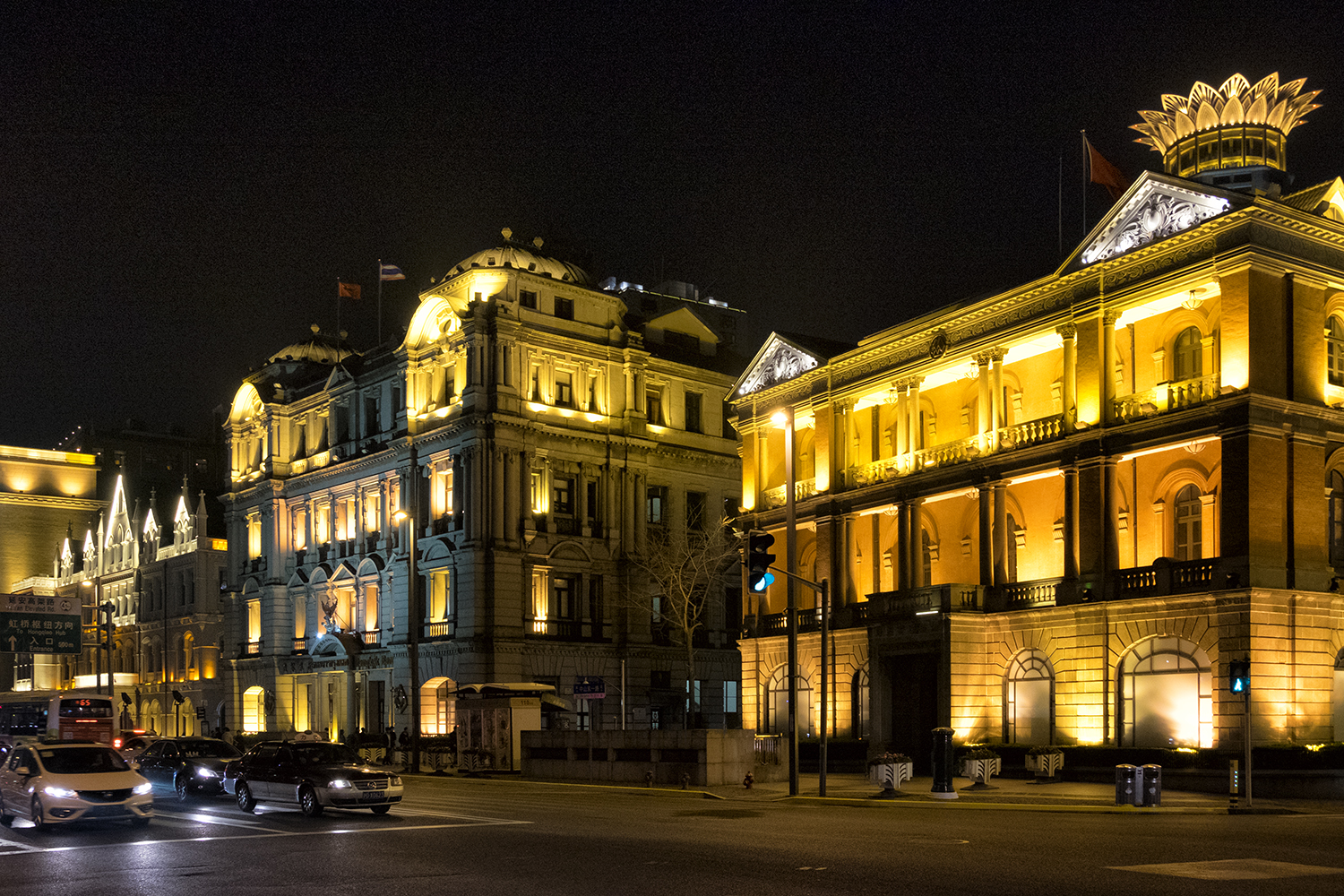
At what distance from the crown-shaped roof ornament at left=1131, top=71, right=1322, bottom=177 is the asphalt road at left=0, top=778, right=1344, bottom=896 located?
911 inches

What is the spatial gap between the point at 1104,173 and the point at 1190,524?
11.6 meters

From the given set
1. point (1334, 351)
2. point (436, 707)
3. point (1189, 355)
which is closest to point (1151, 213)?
point (1189, 355)

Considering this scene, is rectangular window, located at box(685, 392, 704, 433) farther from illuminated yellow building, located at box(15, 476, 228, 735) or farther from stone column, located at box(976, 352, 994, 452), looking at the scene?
illuminated yellow building, located at box(15, 476, 228, 735)

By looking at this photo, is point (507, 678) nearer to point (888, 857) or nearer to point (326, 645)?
point (326, 645)

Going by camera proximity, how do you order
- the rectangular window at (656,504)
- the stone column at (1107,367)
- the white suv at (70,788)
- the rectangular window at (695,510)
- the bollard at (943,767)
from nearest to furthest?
the white suv at (70,788), the bollard at (943,767), the stone column at (1107,367), the rectangular window at (656,504), the rectangular window at (695,510)

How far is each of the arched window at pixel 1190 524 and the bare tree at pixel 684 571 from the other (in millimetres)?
22504

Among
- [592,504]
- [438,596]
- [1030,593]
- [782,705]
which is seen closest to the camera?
[1030,593]

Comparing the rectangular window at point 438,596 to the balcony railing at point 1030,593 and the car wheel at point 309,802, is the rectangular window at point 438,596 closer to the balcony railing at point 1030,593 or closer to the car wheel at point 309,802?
the balcony railing at point 1030,593

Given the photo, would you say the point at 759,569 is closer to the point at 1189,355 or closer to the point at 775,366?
the point at 1189,355

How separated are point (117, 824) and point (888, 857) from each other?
14.6 m

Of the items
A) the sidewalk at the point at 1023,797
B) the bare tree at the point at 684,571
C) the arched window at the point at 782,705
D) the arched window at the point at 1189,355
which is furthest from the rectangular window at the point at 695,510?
the arched window at the point at 1189,355

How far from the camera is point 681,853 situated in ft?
61.5

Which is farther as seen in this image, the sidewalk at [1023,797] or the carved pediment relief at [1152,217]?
the carved pediment relief at [1152,217]

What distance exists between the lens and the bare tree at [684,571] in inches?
2397
